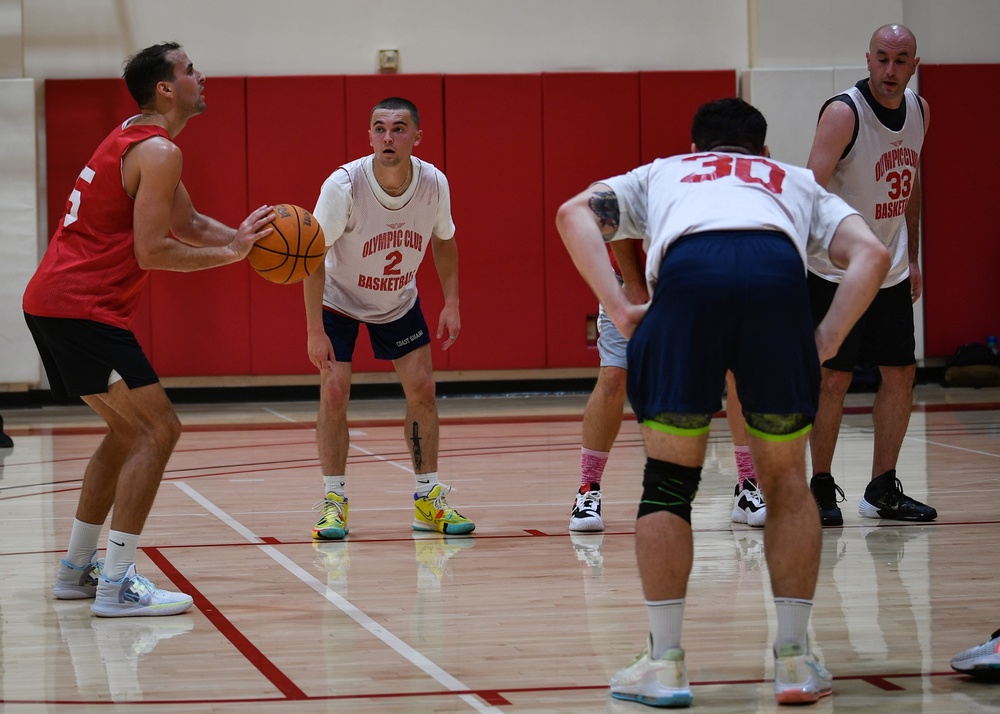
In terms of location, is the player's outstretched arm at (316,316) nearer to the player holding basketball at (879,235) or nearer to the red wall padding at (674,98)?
the player holding basketball at (879,235)

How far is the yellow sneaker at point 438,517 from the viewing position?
483 cm

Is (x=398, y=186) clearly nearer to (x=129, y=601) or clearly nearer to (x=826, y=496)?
(x=129, y=601)

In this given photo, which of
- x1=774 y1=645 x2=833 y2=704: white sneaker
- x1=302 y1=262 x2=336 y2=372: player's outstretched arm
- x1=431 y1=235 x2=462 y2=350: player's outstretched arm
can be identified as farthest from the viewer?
x1=431 y1=235 x2=462 y2=350: player's outstretched arm

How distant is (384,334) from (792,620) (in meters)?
2.60

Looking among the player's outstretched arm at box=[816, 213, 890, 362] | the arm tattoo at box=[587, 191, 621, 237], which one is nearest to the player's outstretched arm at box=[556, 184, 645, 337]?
the arm tattoo at box=[587, 191, 621, 237]

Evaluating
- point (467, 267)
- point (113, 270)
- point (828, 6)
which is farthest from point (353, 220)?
point (828, 6)

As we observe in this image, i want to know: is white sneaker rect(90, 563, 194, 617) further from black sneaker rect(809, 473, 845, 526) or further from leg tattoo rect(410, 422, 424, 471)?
black sneaker rect(809, 473, 845, 526)

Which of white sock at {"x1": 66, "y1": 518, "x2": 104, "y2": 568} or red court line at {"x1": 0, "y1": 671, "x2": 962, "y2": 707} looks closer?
red court line at {"x1": 0, "y1": 671, "x2": 962, "y2": 707}

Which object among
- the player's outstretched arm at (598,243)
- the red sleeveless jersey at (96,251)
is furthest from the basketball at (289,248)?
the player's outstretched arm at (598,243)

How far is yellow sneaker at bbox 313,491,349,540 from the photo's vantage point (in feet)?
15.6

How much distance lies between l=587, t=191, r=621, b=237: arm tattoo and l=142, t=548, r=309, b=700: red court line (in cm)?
131

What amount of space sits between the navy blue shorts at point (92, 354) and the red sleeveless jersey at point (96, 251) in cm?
3

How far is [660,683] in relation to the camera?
8.85ft

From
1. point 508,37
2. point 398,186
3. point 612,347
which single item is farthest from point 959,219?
point 398,186
